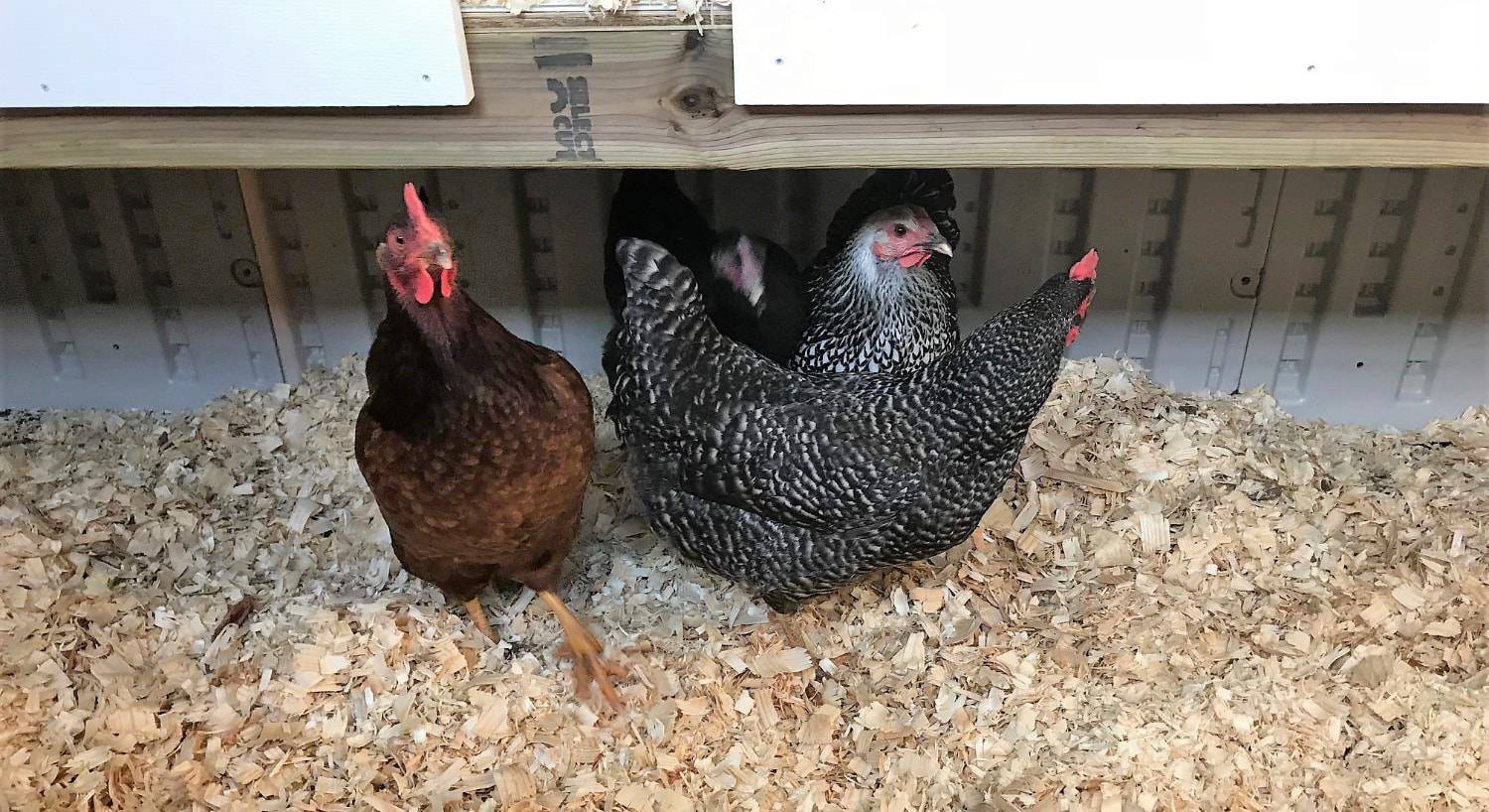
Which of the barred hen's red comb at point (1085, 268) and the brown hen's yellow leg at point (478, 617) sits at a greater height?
the barred hen's red comb at point (1085, 268)

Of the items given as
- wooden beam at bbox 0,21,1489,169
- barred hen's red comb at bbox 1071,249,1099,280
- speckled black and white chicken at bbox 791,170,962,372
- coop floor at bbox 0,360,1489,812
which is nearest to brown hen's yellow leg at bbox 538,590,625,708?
coop floor at bbox 0,360,1489,812

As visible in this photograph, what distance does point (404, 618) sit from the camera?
5.25 ft

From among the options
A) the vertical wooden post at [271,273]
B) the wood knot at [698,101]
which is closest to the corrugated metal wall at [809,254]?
the vertical wooden post at [271,273]

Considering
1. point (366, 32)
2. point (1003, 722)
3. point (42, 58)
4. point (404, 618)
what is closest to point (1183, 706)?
point (1003, 722)

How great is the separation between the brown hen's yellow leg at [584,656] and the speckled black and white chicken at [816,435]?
242mm

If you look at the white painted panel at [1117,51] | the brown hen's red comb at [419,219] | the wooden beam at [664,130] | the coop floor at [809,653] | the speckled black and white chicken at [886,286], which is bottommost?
the coop floor at [809,653]

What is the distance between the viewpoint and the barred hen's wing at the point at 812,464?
4.75 ft

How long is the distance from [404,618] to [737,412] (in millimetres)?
707

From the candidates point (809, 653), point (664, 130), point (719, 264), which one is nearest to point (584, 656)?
Result: point (809, 653)

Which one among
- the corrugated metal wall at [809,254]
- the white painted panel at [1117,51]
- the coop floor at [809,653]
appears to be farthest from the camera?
the corrugated metal wall at [809,254]

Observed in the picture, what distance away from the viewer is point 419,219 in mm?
1139

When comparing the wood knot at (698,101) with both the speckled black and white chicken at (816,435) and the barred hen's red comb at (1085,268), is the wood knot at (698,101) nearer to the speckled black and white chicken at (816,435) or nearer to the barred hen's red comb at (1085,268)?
the speckled black and white chicken at (816,435)

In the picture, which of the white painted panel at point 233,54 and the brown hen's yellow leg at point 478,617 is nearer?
the white painted panel at point 233,54

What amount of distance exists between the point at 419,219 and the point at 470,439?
12.5 inches
